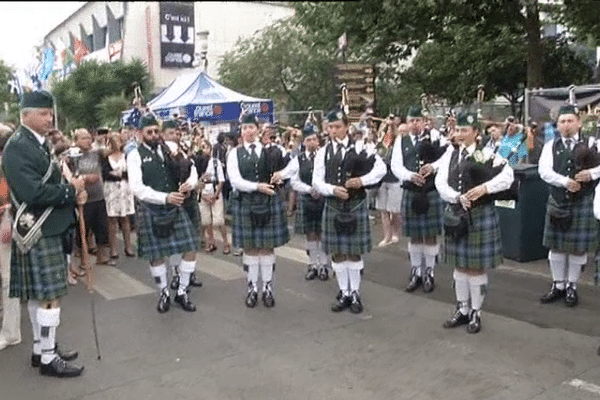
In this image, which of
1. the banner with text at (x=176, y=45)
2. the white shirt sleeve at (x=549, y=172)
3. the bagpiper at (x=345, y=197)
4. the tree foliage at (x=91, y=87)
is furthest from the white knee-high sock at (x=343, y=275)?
the banner with text at (x=176, y=45)

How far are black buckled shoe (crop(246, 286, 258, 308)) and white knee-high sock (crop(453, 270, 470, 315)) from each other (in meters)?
1.79

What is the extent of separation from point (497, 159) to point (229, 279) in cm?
327

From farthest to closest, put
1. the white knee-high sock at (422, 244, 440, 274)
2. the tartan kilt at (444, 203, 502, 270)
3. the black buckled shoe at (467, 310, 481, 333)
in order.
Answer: the white knee-high sock at (422, 244, 440, 274) → the black buckled shoe at (467, 310, 481, 333) → the tartan kilt at (444, 203, 502, 270)

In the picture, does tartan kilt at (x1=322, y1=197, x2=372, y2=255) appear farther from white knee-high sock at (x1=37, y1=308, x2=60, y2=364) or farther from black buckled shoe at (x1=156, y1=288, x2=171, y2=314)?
white knee-high sock at (x1=37, y1=308, x2=60, y2=364)

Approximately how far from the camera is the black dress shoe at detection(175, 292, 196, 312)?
18.5ft

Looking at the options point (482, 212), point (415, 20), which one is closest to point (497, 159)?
point (482, 212)

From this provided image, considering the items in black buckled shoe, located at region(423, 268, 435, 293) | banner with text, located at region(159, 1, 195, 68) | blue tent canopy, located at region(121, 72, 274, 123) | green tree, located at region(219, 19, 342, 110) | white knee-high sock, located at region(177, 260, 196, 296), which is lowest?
black buckled shoe, located at region(423, 268, 435, 293)

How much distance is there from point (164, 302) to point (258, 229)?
1.01 metres

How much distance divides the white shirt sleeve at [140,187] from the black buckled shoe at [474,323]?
252cm

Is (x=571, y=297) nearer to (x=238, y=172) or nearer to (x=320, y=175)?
(x=320, y=175)

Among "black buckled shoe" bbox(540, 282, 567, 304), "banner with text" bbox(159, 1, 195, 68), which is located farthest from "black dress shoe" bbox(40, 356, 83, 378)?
"banner with text" bbox(159, 1, 195, 68)

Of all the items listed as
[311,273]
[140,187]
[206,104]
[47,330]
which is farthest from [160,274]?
[206,104]

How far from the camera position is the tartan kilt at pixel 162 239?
5473mm

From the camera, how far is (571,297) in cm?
536
